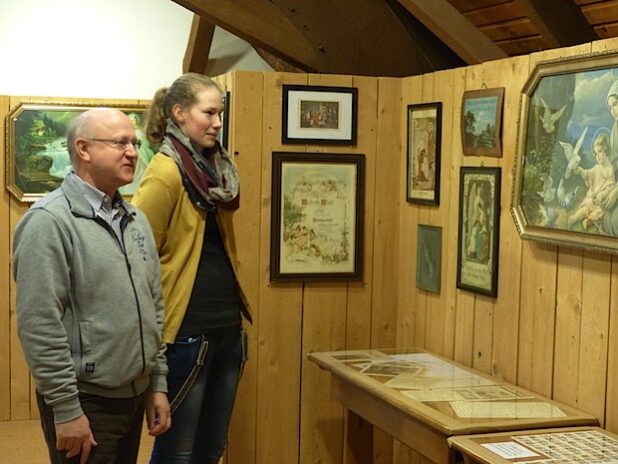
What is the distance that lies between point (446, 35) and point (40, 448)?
8.80 ft

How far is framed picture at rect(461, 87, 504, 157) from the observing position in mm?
3197

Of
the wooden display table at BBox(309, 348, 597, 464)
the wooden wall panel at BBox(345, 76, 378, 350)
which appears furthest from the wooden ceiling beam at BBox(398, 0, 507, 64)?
the wooden display table at BBox(309, 348, 597, 464)

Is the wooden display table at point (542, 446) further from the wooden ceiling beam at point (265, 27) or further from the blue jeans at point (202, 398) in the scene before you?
the wooden ceiling beam at point (265, 27)

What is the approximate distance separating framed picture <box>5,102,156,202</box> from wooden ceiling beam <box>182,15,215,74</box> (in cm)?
65

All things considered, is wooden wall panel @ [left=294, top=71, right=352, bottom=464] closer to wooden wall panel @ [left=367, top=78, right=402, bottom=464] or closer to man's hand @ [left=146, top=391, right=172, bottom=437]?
wooden wall panel @ [left=367, top=78, right=402, bottom=464]

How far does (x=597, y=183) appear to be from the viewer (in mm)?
2709

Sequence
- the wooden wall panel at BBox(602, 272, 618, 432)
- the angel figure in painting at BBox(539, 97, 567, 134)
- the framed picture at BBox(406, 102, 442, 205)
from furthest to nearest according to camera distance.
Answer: the framed picture at BBox(406, 102, 442, 205), the angel figure in painting at BBox(539, 97, 567, 134), the wooden wall panel at BBox(602, 272, 618, 432)

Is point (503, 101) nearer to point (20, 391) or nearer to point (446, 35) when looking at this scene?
point (446, 35)

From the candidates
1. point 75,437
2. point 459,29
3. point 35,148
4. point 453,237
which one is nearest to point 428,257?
point 453,237

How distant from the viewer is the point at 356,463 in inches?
142

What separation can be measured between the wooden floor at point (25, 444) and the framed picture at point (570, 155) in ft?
7.70

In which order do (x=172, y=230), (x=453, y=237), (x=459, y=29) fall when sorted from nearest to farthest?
(x=172, y=230) < (x=453, y=237) < (x=459, y=29)

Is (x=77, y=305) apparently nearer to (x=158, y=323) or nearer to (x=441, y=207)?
(x=158, y=323)

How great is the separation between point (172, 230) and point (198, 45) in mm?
2561
